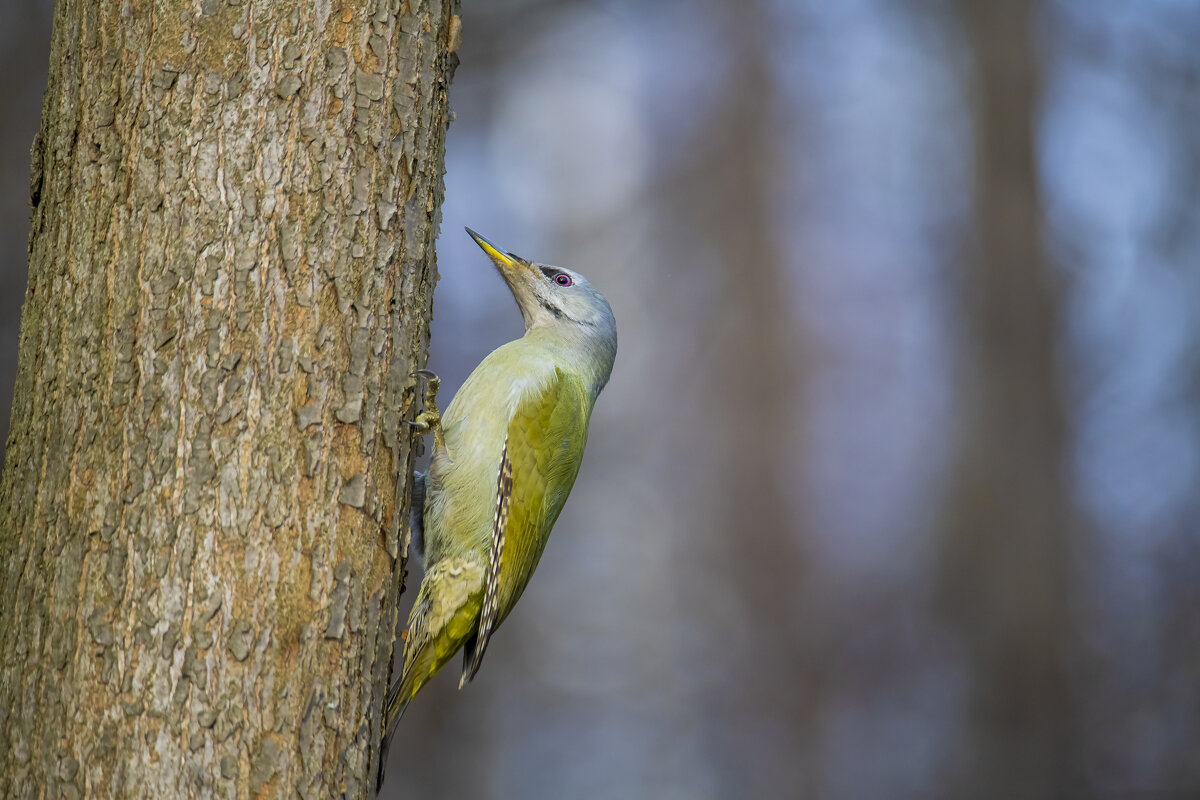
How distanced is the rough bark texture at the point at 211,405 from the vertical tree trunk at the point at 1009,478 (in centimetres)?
521

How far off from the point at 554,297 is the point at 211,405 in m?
1.99

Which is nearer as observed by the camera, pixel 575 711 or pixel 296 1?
pixel 296 1

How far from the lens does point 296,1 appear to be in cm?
194

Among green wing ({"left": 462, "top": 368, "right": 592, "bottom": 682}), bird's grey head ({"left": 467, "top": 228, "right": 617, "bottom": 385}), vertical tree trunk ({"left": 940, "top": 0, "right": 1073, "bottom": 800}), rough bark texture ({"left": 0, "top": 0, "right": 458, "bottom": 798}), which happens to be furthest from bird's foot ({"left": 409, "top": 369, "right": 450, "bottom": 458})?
vertical tree trunk ({"left": 940, "top": 0, "right": 1073, "bottom": 800})

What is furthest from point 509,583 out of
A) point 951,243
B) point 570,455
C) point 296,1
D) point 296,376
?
point 951,243

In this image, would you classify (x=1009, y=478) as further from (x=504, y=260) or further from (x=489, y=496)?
(x=489, y=496)

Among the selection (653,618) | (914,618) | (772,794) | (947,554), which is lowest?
(772,794)

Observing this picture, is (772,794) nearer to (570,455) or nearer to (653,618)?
(653,618)

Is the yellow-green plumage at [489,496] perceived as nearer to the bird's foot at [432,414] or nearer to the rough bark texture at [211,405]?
the bird's foot at [432,414]

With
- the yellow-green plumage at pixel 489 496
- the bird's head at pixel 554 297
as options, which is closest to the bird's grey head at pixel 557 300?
the bird's head at pixel 554 297

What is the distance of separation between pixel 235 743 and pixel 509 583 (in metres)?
1.31

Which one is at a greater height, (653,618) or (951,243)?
(951,243)

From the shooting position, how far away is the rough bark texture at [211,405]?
1669 millimetres

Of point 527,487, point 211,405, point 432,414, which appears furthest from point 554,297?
point 211,405
